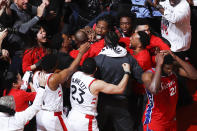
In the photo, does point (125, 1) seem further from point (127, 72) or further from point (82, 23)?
point (127, 72)

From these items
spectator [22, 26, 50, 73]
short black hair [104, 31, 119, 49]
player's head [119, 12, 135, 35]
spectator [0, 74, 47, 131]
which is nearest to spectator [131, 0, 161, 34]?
player's head [119, 12, 135, 35]

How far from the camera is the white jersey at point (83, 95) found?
13.4 feet

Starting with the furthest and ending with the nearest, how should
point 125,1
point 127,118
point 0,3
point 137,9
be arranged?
point 125,1 → point 137,9 → point 0,3 → point 127,118

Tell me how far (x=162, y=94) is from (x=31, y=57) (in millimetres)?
2464

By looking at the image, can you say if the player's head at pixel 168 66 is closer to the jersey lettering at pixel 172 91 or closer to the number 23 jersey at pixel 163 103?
the number 23 jersey at pixel 163 103

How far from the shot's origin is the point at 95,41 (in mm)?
5391

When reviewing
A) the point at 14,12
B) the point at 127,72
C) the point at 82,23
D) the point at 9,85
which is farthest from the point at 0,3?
the point at 127,72

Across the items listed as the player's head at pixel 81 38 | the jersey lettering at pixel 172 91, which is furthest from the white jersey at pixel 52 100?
the jersey lettering at pixel 172 91

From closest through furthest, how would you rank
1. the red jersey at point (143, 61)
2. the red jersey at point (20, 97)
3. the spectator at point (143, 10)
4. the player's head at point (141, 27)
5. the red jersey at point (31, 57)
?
the red jersey at point (20, 97) → the red jersey at point (143, 61) → the red jersey at point (31, 57) → the player's head at point (141, 27) → the spectator at point (143, 10)

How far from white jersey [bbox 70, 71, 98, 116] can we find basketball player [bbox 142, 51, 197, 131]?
773 mm

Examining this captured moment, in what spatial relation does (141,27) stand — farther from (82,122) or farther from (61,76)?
(82,122)

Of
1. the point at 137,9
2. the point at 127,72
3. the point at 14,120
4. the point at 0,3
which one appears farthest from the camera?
the point at 137,9

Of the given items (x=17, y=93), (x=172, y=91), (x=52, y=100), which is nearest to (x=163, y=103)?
(x=172, y=91)

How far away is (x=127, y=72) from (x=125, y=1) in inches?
129
